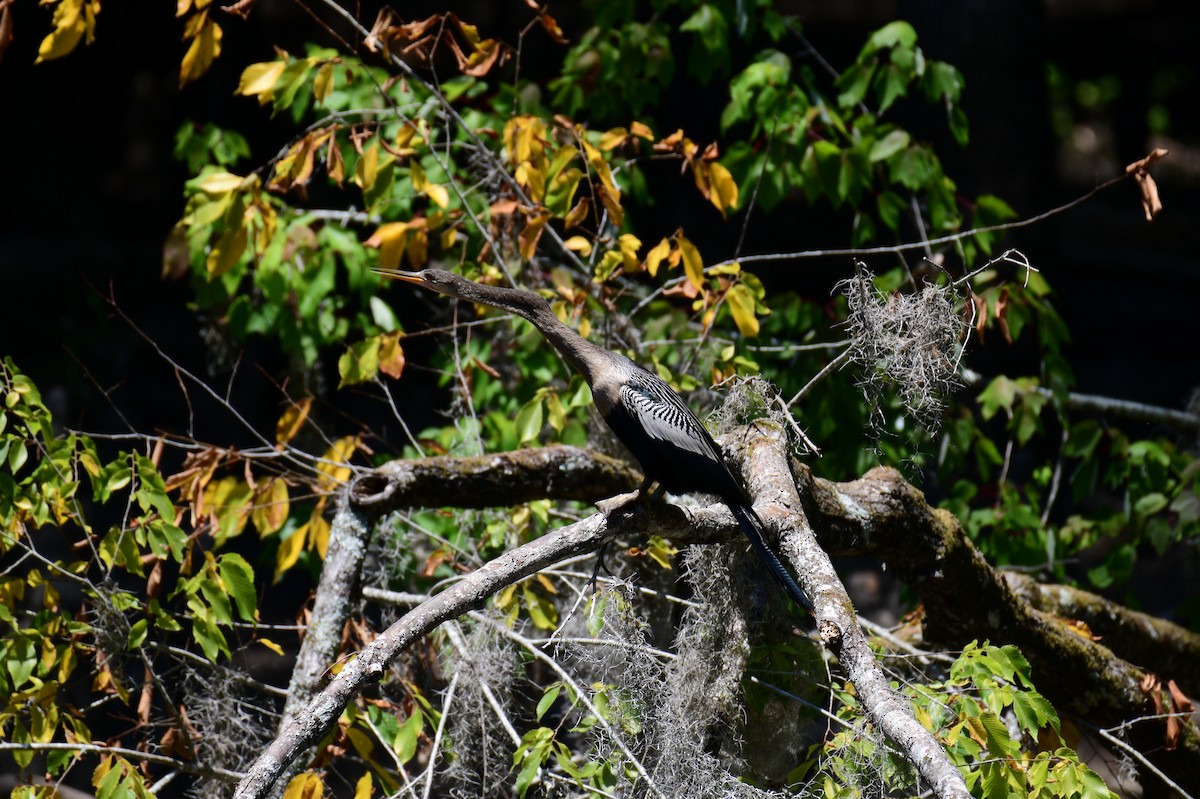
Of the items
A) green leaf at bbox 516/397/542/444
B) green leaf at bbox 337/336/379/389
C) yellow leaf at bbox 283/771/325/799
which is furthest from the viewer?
green leaf at bbox 337/336/379/389

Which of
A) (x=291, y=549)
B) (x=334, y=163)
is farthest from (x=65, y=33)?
(x=291, y=549)

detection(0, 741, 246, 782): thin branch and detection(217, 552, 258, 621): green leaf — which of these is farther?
detection(217, 552, 258, 621): green leaf

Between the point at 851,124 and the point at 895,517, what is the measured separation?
1.82 m

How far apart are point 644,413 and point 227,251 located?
57.9 inches

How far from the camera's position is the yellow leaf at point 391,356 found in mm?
3258

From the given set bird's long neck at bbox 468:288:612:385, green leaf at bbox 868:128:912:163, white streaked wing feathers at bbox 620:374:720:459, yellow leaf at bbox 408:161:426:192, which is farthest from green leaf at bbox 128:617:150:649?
green leaf at bbox 868:128:912:163

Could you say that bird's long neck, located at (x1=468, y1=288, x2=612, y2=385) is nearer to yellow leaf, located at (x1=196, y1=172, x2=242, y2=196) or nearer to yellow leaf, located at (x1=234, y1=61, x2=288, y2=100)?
yellow leaf, located at (x1=196, y1=172, x2=242, y2=196)

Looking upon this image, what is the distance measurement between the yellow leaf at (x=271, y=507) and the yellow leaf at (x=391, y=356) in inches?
17.8

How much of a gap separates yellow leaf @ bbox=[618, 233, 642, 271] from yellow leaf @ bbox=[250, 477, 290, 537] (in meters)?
1.21

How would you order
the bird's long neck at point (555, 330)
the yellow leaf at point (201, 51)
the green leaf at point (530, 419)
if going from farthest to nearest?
the green leaf at point (530, 419)
the yellow leaf at point (201, 51)
the bird's long neck at point (555, 330)

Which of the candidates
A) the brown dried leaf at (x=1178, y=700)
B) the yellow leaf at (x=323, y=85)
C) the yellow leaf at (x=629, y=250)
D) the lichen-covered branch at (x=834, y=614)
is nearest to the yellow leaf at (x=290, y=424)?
the yellow leaf at (x=323, y=85)

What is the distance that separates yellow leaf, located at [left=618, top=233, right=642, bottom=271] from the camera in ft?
10.6

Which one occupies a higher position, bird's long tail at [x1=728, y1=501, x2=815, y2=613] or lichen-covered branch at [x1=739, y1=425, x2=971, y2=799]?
lichen-covered branch at [x1=739, y1=425, x2=971, y2=799]

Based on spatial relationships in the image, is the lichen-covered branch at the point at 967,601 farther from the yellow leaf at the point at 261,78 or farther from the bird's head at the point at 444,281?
the yellow leaf at the point at 261,78
